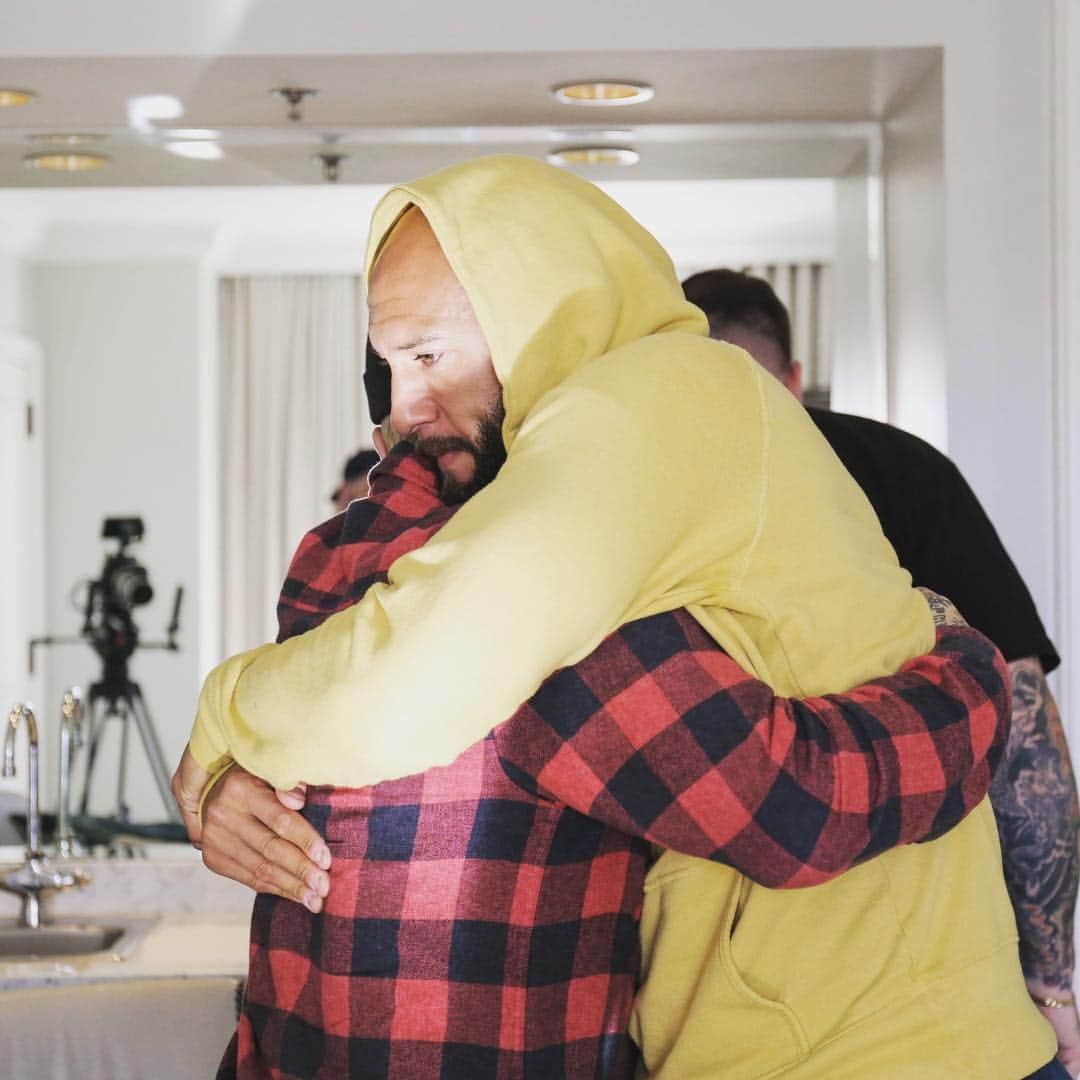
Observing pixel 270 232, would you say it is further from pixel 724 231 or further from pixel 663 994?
pixel 663 994

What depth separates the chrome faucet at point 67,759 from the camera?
2422mm

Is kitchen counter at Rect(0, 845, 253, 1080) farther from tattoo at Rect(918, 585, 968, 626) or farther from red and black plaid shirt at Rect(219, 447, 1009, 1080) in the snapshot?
tattoo at Rect(918, 585, 968, 626)

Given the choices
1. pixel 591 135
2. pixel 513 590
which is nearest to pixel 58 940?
pixel 591 135

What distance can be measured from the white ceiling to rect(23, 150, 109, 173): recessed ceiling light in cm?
2

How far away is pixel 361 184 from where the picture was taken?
245 cm

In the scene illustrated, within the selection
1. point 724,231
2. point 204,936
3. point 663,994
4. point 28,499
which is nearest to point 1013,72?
point 724,231

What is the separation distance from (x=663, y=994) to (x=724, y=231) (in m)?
2.17

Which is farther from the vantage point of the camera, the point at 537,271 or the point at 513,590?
the point at 537,271

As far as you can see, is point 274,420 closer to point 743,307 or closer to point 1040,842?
point 743,307

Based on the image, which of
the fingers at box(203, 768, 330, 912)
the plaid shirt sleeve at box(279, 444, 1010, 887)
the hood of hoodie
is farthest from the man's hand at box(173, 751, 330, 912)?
the hood of hoodie

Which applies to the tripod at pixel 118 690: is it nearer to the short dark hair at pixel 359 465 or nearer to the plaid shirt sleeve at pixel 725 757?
the short dark hair at pixel 359 465

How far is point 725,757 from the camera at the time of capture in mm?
791

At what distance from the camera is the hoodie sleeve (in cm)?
72

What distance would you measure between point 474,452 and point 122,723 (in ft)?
7.83
